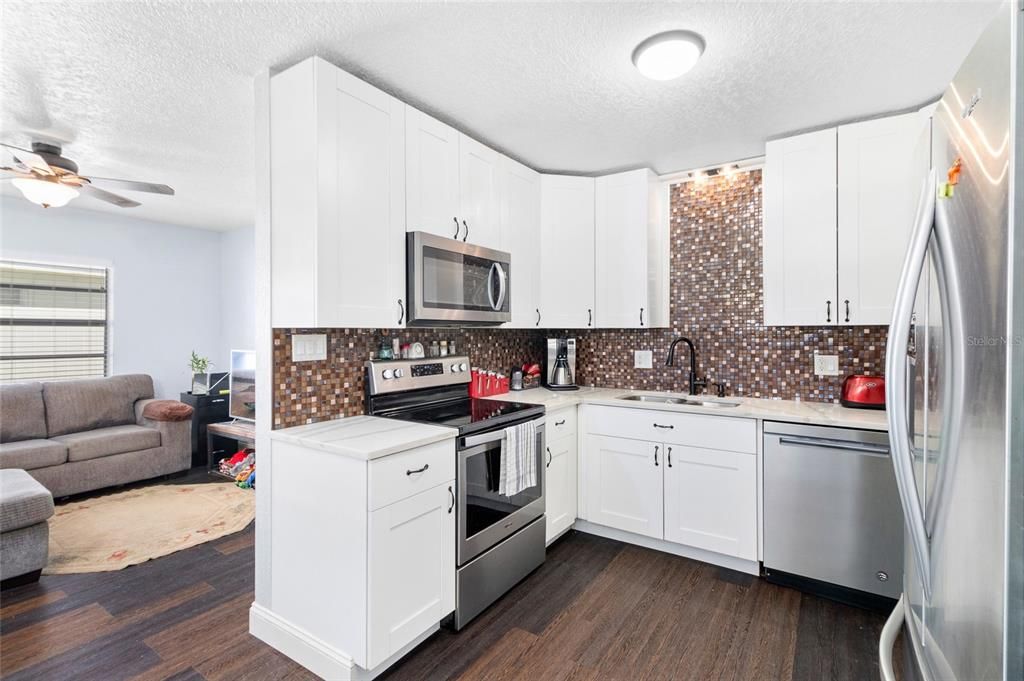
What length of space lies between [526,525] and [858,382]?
6.40ft

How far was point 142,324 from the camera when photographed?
5.03m

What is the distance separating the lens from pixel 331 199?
196 centimetres

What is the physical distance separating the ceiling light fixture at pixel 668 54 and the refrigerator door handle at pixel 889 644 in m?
1.92

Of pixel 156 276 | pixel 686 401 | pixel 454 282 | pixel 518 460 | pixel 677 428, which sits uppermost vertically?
pixel 156 276

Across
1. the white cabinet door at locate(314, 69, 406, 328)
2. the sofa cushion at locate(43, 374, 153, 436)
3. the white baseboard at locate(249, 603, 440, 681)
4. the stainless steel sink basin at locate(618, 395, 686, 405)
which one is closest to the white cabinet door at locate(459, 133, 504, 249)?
the white cabinet door at locate(314, 69, 406, 328)

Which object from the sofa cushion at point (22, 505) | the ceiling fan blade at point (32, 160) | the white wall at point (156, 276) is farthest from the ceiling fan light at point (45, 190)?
the white wall at point (156, 276)

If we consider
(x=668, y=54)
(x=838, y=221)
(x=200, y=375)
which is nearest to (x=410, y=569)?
(x=668, y=54)

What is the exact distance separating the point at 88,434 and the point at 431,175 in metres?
3.97

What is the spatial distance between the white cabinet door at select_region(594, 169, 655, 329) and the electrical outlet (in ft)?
3.31

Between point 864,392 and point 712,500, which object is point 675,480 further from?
point 864,392

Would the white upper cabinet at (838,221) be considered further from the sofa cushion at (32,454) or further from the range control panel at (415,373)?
the sofa cushion at (32,454)

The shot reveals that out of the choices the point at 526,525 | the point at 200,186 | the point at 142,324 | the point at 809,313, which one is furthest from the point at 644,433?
the point at 142,324

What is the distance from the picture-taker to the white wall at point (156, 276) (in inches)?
175

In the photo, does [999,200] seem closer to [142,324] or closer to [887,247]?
[887,247]
